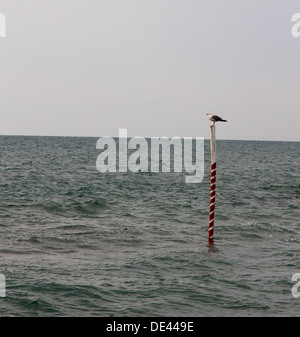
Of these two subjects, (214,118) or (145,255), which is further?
(214,118)

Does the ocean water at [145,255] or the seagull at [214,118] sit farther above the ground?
the seagull at [214,118]

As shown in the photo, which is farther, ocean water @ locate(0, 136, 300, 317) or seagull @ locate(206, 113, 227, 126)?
seagull @ locate(206, 113, 227, 126)

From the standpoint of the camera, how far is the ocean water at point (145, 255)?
13.6 meters

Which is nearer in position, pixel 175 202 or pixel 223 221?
pixel 223 221

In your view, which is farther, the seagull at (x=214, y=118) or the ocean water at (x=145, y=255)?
the seagull at (x=214, y=118)

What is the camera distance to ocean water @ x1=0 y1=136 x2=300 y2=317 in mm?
13555

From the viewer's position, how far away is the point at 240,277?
52.3 feet

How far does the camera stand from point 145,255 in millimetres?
18531

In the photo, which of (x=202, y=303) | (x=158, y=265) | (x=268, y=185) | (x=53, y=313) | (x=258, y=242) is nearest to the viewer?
(x=53, y=313)

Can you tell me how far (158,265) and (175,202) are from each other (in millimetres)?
15537

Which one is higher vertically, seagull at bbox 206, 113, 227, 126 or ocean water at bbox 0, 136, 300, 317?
seagull at bbox 206, 113, 227, 126
